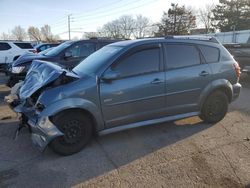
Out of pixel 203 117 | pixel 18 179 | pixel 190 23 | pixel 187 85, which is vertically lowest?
pixel 18 179

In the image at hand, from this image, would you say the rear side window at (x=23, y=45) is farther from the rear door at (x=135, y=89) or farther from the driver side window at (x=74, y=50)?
the rear door at (x=135, y=89)

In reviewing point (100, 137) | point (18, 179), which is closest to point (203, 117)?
point (100, 137)

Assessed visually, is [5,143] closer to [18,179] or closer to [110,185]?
[18,179]

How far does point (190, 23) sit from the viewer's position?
57.0 meters

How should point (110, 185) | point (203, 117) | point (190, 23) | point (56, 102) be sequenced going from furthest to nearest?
point (190, 23) → point (203, 117) → point (56, 102) → point (110, 185)

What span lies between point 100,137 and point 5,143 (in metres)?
1.67

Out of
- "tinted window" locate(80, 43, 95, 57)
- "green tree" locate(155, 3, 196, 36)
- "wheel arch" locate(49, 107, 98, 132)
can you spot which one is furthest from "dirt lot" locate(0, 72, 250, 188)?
"green tree" locate(155, 3, 196, 36)

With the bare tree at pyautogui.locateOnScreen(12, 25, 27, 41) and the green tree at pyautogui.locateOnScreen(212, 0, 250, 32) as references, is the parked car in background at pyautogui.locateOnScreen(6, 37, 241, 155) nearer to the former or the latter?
the green tree at pyautogui.locateOnScreen(212, 0, 250, 32)

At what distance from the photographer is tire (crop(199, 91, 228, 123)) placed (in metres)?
5.55

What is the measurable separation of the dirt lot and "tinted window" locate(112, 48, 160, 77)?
1.20 metres

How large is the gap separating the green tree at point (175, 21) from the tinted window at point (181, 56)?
50764 mm

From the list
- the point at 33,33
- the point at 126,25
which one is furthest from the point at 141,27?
the point at 33,33

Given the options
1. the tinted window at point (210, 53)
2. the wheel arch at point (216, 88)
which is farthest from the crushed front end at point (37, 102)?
the tinted window at point (210, 53)

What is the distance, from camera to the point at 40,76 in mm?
4859
